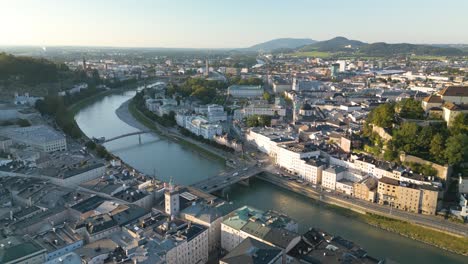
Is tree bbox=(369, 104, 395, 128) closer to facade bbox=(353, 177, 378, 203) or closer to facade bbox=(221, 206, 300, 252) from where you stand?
facade bbox=(353, 177, 378, 203)

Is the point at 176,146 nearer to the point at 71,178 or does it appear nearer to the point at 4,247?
the point at 71,178

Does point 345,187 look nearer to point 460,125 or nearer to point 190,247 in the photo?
point 460,125

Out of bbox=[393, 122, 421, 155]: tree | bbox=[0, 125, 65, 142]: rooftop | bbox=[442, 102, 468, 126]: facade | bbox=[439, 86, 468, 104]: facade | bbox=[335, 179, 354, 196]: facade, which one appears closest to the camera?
bbox=[335, 179, 354, 196]: facade

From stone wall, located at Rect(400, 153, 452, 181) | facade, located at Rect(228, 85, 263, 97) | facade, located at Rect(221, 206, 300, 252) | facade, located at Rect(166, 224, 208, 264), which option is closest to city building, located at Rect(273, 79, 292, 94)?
facade, located at Rect(228, 85, 263, 97)

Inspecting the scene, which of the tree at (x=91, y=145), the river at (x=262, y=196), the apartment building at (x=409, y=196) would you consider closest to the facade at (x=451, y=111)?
the apartment building at (x=409, y=196)

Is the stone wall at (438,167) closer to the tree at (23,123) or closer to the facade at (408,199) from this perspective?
the facade at (408,199)
